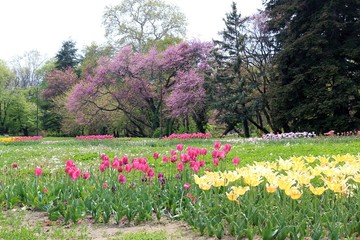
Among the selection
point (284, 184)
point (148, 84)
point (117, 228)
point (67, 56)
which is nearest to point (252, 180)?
point (284, 184)

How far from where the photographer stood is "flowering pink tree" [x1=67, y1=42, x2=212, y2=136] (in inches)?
1086

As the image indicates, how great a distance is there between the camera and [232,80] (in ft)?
83.7

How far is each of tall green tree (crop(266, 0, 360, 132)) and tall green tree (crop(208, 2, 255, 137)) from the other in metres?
2.41

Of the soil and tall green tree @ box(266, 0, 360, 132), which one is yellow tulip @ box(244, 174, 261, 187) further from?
tall green tree @ box(266, 0, 360, 132)

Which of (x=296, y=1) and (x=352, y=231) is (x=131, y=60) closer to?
(x=296, y=1)

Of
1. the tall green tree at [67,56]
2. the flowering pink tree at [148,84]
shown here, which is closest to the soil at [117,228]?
the flowering pink tree at [148,84]

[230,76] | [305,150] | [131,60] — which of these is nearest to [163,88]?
[131,60]

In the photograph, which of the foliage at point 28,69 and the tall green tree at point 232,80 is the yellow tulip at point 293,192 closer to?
the tall green tree at point 232,80

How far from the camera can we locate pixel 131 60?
3069 cm

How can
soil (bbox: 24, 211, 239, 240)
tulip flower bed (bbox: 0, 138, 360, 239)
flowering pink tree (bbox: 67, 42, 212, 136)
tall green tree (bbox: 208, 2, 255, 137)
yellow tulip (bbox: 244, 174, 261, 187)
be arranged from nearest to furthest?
tulip flower bed (bbox: 0, 138, 360, 239) < yellow tulip (bbox: 244, 174, 261, 187) < soil (bbox: 24, 211, 239, 240) < tall green tree (bbox: 208, 2, 255, 137) < flowering pink tree (bbox: 67, 42, 212, 136)

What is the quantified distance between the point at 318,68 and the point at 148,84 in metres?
14.7

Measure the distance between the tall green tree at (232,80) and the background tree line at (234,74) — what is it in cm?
7

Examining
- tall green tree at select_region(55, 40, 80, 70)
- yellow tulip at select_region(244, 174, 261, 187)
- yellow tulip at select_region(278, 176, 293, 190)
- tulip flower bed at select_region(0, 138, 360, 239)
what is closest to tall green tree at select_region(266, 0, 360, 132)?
tulip flower bed at select_region(0, 138, 360, 239)

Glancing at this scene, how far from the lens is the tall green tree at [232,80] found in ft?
80.8
